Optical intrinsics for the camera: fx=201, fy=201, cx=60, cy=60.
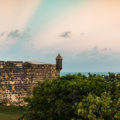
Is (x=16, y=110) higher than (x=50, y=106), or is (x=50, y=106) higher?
(x=50, y=106)

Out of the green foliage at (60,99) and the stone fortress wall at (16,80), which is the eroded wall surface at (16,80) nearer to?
the stone fortress wall at (16,80)

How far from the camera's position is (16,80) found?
73.3ft

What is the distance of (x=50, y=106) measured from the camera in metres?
12.7

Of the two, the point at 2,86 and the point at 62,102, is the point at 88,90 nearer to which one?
the point at 62,102

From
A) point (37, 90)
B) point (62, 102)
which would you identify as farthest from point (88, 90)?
point (37, 90)

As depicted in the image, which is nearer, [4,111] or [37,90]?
[37,90]

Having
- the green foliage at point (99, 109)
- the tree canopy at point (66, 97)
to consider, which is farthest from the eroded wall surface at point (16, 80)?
the green foliage at point (99, 109)

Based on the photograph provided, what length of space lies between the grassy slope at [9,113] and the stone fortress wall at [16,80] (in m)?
0.64

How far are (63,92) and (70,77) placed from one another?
254 centimetres

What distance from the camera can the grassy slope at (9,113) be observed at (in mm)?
18773

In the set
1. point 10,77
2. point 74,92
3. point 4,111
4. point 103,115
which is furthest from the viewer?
point 10,77

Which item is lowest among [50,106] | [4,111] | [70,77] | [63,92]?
[4,111]

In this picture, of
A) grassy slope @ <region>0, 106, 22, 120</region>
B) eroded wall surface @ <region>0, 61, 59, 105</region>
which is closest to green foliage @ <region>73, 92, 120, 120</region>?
grassy slope @ <region>0, 106, 22, 120</region>

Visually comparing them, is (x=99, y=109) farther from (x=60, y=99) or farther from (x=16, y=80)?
(x=16, y=80)
